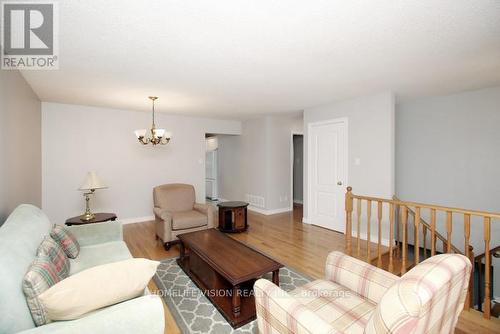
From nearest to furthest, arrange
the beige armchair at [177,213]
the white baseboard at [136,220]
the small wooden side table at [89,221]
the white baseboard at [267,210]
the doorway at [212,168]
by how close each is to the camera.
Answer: the small wooden side table at [89,221]
the beige armchair at [177,213]
the white baseboard at [136,220]
the white baseboard at [267,210]
the doorway at [212,168]

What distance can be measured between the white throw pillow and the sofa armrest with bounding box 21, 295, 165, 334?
41 mm

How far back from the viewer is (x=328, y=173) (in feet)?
15.1

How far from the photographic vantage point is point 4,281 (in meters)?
1.07

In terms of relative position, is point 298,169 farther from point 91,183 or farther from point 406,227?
point 91,183

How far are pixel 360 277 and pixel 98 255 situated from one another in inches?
91.2

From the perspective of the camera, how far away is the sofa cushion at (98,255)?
212 cm

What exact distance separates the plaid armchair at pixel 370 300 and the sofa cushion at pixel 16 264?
3.67ft

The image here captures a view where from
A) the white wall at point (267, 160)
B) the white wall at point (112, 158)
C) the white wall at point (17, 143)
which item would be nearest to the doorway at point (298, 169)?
the white wall at point (267, 160)

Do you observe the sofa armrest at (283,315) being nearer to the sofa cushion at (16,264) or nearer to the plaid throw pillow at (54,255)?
the sofa cushion at (16,264)

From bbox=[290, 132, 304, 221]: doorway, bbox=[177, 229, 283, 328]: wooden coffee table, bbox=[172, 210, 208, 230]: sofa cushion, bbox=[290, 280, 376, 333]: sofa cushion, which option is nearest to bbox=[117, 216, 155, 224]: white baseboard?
bbox=[172, 210, 208, 230]: sofa cushion

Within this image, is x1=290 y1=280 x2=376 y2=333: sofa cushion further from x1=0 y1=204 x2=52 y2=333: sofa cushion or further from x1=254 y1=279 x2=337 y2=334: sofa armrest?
x1=0 y1=204 x2=52 y2=333: sofa cushion

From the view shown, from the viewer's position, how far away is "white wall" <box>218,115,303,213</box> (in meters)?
5.79

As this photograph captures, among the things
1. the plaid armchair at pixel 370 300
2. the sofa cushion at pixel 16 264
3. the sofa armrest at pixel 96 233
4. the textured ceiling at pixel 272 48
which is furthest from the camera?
the sofa armrest at pixel 96 233

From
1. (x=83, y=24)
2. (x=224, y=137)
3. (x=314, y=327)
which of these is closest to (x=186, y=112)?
(x=224, y=137)
